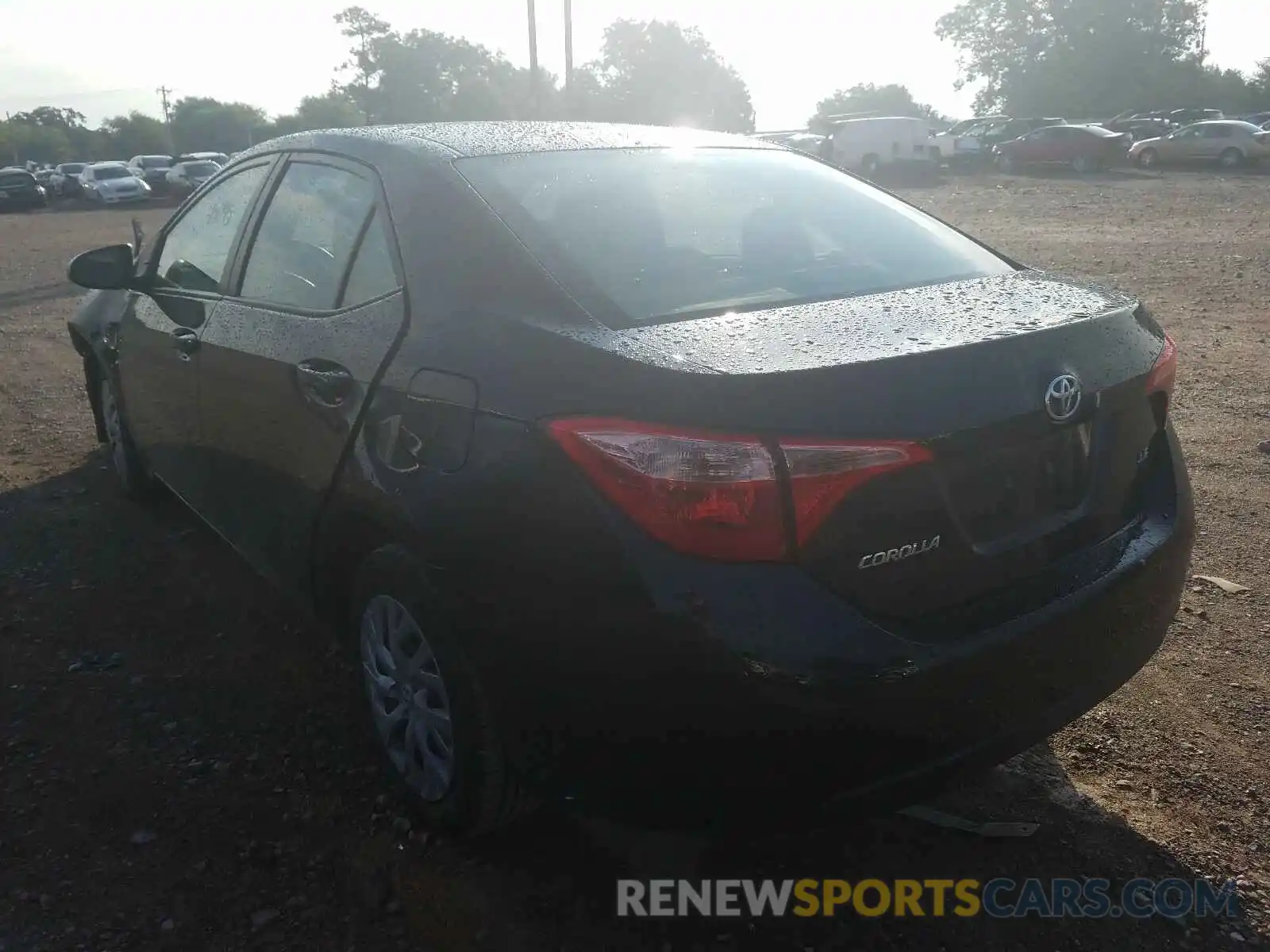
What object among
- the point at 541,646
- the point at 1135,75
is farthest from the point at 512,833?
the point at 1135,75

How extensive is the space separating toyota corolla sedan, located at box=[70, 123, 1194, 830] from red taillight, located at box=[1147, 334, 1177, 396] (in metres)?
0.02

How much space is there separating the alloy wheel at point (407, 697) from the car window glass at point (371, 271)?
0.76 metres

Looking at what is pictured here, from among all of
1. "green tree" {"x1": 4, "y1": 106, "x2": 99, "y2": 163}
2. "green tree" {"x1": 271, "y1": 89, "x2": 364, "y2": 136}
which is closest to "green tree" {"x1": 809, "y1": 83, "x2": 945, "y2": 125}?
"green tree" {"x1": 271, "y1": 89, "x2": 364, "y2": 136}

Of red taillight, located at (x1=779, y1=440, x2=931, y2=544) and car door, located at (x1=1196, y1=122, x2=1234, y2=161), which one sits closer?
red taillight, located at (x1=779, y1=440, x2=931, y2=544)

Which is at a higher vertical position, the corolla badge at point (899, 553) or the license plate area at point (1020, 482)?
the license plate area at point (1020, 482)

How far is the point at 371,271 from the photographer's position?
2.80 metres

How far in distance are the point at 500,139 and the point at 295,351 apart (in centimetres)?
83

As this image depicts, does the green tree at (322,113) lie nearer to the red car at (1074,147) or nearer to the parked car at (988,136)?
the parked car at (988,136)

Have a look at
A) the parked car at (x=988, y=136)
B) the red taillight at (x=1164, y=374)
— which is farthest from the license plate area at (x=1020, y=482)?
the parked car at (x=988, y=136)

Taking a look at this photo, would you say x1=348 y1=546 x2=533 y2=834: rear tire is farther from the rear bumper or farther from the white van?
the white van

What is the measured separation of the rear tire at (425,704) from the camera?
7.79 feet

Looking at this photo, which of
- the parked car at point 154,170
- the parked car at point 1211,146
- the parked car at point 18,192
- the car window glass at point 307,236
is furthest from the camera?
the parked car at point 154,170

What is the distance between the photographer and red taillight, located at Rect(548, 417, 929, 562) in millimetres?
1937

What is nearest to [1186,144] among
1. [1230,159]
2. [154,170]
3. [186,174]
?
[1230,159]
